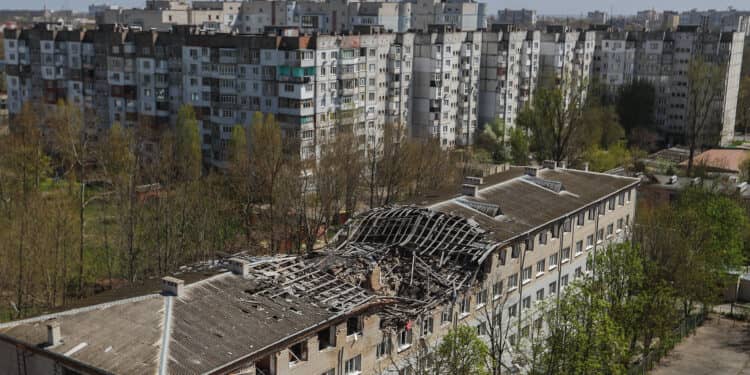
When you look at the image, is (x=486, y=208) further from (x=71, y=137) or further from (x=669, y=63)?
(x=669, y=63)

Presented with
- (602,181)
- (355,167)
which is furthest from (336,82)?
(602,181)

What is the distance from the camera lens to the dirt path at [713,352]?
35375 millimetres

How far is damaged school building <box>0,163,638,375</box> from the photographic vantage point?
2056 centimetres

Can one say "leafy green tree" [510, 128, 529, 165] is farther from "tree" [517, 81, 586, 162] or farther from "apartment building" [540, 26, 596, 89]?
"apartment building" [540, 26, 596, 89]

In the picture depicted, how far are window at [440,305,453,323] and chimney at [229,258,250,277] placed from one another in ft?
26.1

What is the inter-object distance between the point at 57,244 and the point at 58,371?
2059 cm

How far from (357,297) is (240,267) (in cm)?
401

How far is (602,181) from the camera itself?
4366 cm

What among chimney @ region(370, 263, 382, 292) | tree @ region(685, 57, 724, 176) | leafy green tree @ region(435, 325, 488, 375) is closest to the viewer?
leafy green tree @ region(435, 325, 488, 375)

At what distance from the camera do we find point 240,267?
82.3ft

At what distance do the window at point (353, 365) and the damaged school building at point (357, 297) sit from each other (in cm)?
12

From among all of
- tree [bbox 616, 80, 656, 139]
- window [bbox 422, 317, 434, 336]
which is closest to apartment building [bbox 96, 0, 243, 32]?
tree [bbox 616, 80, 656, 139]

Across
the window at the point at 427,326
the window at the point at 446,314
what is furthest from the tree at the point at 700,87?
the window at the point at 427,326

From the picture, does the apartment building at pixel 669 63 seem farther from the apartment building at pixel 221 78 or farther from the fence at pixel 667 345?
the fence at pixel 667 345
